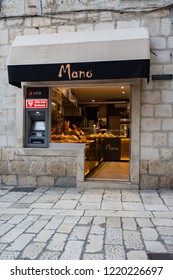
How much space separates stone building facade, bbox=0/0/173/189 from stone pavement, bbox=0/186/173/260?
1.83ft

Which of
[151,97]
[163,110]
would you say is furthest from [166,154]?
[151,97]

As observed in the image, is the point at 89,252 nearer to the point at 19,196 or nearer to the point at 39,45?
the point at 19,196

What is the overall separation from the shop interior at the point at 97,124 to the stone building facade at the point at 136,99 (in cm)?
70

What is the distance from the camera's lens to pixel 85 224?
407cm

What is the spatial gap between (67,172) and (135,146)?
1.71 m

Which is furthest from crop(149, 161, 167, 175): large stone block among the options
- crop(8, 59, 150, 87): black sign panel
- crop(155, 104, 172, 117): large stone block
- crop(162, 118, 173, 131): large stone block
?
crop(8, 59, 150, 87): black sign panel

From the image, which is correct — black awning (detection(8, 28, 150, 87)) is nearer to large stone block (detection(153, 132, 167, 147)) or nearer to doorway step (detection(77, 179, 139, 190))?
large stone block (detection(153, 132, 167, 147))

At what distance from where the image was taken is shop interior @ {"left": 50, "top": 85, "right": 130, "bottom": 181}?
722 cm

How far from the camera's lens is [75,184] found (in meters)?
6.49

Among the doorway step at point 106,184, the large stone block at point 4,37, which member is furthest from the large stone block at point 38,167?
the large stone block at point 4,37

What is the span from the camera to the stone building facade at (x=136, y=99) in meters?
6.10

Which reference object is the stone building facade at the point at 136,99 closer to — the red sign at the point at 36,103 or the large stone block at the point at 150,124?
the large stone block at the point at 150,124

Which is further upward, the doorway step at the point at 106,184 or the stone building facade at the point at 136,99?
the stone building facade at the point at 136,99

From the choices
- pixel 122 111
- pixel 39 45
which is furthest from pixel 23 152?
pixel 122 111
